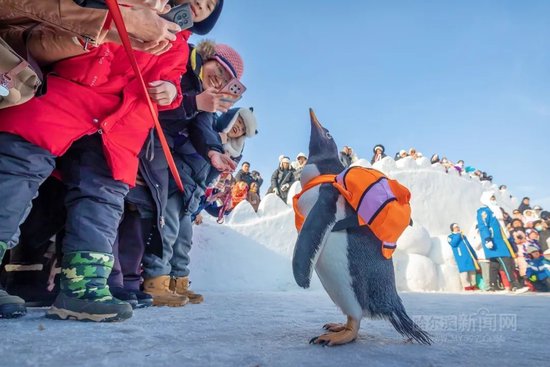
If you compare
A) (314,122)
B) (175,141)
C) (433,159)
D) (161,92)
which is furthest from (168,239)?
(433,159)

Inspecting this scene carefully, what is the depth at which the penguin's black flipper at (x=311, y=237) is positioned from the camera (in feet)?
3.42

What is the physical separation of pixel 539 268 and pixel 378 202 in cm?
696

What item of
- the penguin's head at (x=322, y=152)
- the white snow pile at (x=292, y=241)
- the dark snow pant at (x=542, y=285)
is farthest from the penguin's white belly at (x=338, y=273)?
the dark snow pant at (x=542, y=285)

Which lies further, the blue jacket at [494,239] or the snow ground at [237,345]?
the blue jacket at [494,239]

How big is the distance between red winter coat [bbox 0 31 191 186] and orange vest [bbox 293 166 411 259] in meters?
0.82

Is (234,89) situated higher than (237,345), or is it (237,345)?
(234,89)

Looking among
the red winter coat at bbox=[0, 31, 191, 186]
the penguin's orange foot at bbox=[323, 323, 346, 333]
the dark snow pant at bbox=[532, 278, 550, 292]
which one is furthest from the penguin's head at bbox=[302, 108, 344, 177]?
the dark snow pant at bbox=[532, 278, 550, 292]

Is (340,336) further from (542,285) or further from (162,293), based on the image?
(542,285)

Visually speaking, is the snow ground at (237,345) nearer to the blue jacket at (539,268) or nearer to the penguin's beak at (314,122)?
the penguin's beak at (314,122)

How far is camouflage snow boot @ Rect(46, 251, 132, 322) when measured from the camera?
1188 mm

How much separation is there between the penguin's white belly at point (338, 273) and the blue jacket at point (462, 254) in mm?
6533

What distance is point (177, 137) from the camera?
2.25m

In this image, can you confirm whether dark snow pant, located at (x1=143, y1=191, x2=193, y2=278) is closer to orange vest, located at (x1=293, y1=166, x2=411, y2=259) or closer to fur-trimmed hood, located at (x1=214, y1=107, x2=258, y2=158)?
fur-trimmed hood, located at (x1=214, y1=107, x2=258, y2=158)

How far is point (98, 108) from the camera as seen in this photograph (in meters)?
1.36
